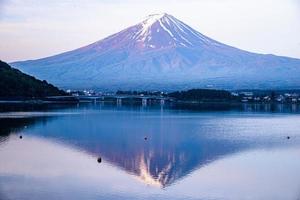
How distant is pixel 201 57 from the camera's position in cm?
3919

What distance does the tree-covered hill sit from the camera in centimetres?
1723

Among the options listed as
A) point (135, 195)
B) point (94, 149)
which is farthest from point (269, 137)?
point (135, 195)

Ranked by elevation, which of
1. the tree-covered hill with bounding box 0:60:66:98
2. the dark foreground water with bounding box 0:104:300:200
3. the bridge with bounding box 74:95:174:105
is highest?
the tree-covered hill with bounding box 0:60:66:98

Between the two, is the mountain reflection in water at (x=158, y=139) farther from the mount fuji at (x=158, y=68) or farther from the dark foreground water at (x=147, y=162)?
the mount fuji at (x=158, y=68)

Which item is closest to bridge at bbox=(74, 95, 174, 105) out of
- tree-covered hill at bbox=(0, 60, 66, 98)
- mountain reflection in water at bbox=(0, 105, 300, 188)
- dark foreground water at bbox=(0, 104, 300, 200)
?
tree-covered hill at bbox=(0, 60, 66, 98)

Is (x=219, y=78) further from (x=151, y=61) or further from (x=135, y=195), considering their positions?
(x=135, y=195)

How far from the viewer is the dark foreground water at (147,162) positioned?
4.72 metres

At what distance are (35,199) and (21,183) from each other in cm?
56

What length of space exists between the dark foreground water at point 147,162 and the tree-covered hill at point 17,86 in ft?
22.7

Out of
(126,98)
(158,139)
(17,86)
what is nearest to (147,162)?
(158,139)

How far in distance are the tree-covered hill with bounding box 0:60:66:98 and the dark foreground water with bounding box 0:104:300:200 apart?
6.93 m

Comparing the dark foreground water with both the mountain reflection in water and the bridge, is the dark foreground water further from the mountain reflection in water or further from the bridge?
the bridge

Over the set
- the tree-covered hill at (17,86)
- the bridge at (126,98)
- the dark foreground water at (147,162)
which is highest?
the tree-covered hill at (17,86)

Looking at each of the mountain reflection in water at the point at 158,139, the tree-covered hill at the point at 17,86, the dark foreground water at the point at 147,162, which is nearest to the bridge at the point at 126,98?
the tree-covered hill at the point at 17,86
